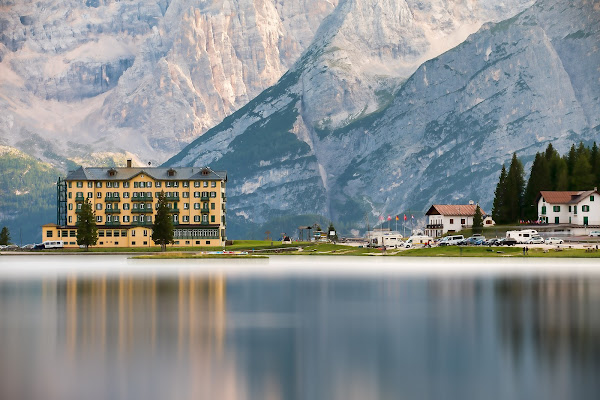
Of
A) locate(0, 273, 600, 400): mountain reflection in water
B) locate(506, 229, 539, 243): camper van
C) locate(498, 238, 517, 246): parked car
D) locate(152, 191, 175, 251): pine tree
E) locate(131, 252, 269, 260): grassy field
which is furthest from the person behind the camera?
locate(152, 191, 175, 251): pine tree

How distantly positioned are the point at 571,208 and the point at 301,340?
13774 centimetres

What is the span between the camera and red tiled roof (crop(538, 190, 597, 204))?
18469cm

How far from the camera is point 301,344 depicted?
2194 inches

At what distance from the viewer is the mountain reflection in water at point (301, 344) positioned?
43469mm

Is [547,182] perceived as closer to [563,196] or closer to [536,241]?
[563,196]

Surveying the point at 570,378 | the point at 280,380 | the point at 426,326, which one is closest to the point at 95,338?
the point at 280,380

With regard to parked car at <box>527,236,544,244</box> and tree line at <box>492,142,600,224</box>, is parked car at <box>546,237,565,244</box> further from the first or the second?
→ tree line at <box>492,142,600,224</box>

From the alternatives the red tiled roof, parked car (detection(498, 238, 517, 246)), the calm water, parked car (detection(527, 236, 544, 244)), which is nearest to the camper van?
parked car (detection(498, 238, 517, 246))

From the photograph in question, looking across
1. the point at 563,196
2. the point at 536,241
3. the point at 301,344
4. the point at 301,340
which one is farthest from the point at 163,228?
the point at 301,344

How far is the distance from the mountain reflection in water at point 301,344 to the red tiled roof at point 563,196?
97.6 metres

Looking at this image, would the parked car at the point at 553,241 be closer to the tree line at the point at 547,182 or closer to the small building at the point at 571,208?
the small building at the point at 571,208

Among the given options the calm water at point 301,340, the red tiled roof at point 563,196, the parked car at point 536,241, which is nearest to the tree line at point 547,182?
the red tiled roof at point 563,196

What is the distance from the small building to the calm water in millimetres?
87205

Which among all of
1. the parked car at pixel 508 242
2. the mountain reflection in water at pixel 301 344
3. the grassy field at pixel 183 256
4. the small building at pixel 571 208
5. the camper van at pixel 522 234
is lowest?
the mountain reflection in water at pixel 301 344
